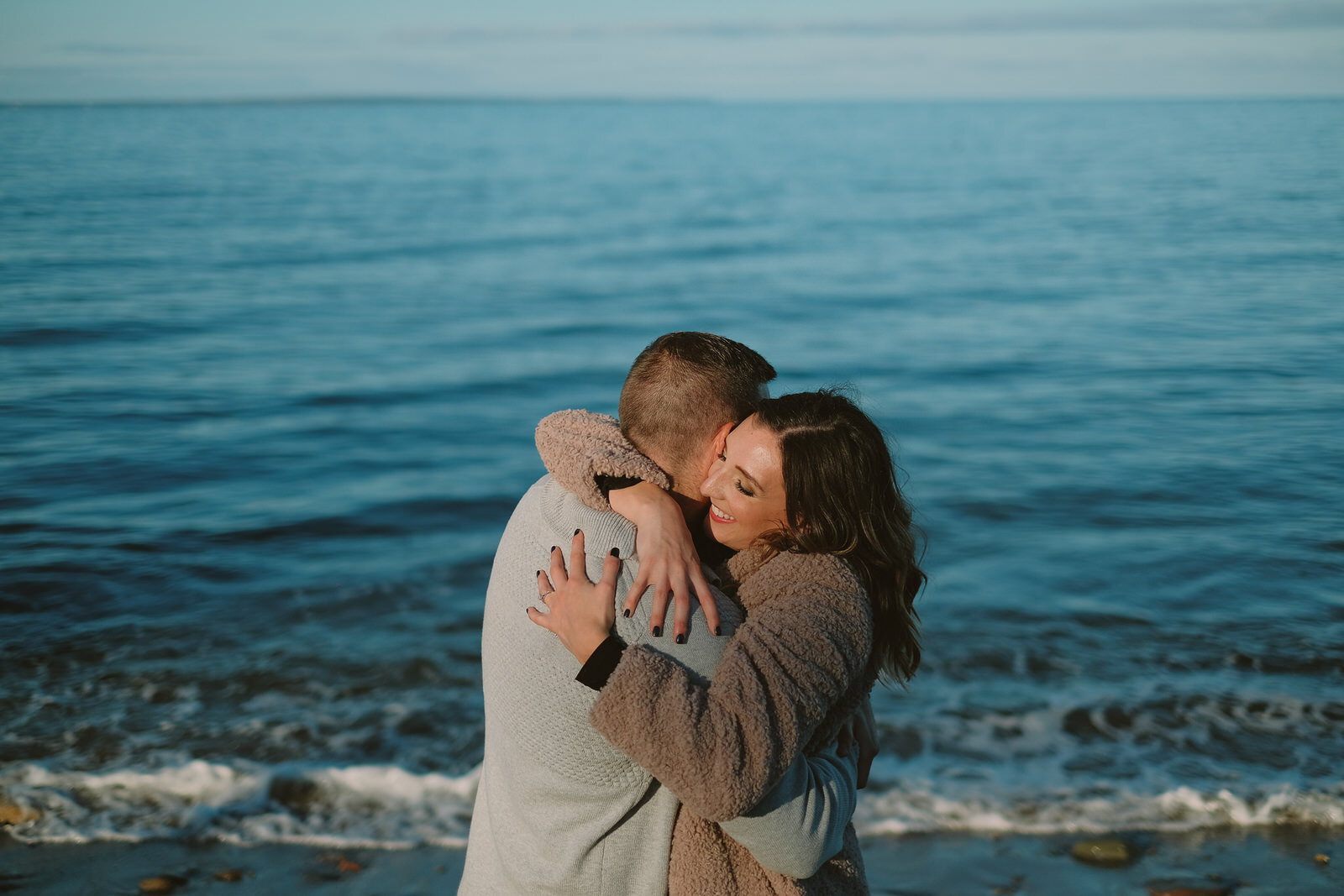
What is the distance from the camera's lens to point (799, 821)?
1.72 m

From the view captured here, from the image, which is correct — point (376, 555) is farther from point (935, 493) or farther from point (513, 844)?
point (513, 844)

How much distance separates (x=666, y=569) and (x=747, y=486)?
388 mm

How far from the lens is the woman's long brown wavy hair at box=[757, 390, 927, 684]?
1.99 m

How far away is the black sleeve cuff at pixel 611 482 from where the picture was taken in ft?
6.64

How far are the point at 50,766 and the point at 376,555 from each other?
123 inches

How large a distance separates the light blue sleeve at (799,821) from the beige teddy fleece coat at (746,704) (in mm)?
66

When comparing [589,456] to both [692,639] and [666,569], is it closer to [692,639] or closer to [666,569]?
[666,569]

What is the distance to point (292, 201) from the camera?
98.4 ft

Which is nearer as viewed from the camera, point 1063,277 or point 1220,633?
point 1220,633

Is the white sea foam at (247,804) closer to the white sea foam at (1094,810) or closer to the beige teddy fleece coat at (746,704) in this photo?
the white sea foam at (1094,810)

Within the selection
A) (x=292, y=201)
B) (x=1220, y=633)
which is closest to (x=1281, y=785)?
(x=1220, y=633)

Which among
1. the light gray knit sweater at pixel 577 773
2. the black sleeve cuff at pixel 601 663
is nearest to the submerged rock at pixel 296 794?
the light gray knit sweater at pixel 577 773

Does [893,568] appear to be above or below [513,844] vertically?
above

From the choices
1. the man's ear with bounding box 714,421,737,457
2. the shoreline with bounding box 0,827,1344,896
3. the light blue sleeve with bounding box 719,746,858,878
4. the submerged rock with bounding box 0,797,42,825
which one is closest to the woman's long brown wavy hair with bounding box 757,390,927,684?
the man's ear with bounding box 714,421,737,457
